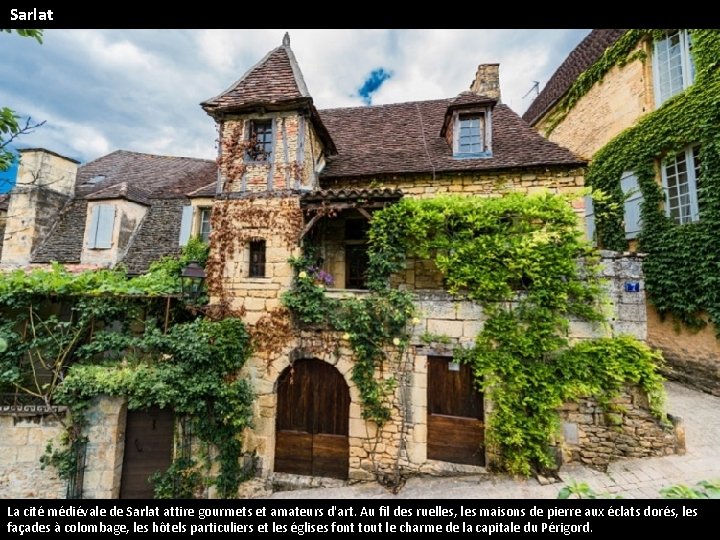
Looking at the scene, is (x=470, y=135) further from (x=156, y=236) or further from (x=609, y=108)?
(x=156, y=236)

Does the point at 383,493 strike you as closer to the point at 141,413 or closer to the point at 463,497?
the point at 463,497

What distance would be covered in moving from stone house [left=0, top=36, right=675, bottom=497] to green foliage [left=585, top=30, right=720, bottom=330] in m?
2.80

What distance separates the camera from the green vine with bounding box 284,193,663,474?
5082 mm

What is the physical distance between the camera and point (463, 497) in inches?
193

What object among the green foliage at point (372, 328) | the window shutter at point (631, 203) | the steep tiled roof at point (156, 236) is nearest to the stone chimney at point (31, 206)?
the steep tiled roof at point (156, 236)

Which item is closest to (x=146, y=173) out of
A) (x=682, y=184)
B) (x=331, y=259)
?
(x=331, y=259)

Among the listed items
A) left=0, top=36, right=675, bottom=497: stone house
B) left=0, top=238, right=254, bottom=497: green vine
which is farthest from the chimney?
left=0, top=238, right=254, bottom=497: green vine

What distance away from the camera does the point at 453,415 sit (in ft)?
18.8

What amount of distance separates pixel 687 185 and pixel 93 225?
15.7 meters

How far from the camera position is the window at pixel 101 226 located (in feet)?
29.0

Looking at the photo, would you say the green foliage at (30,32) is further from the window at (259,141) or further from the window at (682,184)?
the window at (682,184)

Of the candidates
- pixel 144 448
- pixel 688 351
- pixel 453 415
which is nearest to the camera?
pixel 453 415

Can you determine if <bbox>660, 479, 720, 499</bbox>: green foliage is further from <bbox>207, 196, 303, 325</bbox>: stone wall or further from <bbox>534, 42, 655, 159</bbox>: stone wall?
<bbox>534, 42, 655, 159</bbox>: stone wall

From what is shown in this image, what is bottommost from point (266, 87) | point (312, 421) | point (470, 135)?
point (312, 421)
